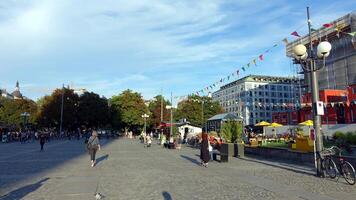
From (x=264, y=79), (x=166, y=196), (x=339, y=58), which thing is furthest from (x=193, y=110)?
(x=166, y=196)

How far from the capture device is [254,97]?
134375 millimetres

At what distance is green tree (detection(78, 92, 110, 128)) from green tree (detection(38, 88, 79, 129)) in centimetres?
122

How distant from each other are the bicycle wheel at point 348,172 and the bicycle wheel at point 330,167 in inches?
25.2

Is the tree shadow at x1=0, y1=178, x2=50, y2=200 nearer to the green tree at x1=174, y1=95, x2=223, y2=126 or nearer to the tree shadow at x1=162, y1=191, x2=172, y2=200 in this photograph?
the tree shadow at x1=162, y1=191, x2=172, y2=200

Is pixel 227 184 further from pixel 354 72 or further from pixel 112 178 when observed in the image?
pixel 354 72

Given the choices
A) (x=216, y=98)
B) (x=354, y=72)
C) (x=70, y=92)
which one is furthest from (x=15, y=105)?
(x=216, y=98)

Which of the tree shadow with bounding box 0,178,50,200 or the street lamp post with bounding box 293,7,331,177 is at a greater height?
the street lamp post with bounding box 293,7,331,177

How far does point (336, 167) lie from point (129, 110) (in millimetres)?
84623

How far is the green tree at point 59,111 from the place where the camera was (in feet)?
287

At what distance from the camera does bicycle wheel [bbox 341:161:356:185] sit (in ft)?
38.1

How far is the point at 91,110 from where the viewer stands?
9019 cm

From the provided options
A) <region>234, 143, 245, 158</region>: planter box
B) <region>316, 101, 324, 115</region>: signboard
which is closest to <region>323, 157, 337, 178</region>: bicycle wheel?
<region>316, 101, 324, 115</region>: signboard

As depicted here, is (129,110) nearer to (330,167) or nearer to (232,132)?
(232,132)

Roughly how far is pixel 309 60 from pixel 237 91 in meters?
125
